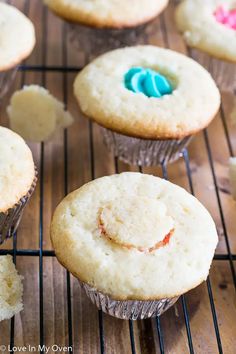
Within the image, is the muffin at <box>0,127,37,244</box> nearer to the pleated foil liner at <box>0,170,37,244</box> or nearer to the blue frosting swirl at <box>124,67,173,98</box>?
the pleated foil liner at <box>0,170,37,244</box>

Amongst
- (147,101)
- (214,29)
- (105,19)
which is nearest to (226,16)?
(214,29)

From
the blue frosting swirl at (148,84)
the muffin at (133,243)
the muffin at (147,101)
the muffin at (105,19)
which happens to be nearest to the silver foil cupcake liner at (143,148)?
the muffin at (147,101)

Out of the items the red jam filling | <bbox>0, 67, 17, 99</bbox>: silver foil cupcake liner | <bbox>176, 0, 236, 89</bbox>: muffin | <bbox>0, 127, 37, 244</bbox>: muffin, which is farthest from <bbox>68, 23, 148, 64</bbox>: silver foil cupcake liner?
the red jam filling

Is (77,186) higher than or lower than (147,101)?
lower

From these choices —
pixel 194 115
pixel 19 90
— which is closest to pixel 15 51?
pixel 19 90

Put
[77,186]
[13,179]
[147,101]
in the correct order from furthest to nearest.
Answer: [77,186] < [147,101] < [13,179]

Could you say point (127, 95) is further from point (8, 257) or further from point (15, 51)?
point (8, 257)

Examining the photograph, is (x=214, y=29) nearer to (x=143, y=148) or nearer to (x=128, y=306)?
(x=143, y=148)
